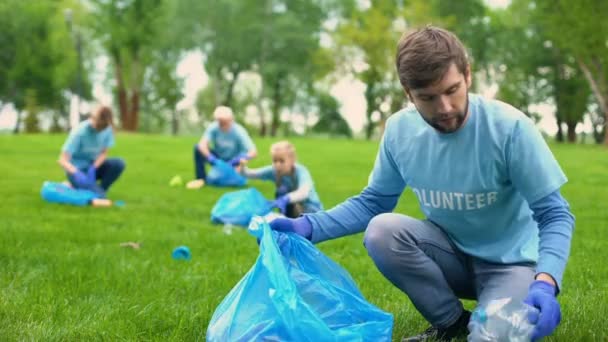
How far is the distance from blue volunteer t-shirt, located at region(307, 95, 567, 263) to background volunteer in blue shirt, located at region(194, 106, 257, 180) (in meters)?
7.02

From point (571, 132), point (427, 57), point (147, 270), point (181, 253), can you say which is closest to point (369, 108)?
point (571, 132)

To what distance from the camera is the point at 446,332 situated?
276 cm

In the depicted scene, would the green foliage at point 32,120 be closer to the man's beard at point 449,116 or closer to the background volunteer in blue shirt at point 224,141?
the background volunteer in blue shirt at point 224,141

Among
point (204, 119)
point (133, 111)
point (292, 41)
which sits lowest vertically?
point (204, 119)

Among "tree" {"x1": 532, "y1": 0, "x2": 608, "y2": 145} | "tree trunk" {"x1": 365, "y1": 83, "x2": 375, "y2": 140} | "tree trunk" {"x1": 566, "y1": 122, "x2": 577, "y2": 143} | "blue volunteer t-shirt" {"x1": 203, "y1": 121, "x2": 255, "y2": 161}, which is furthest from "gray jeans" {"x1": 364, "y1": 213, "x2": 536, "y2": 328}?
"tree trunk" {"x1": 566, "y1": 122, "x2": 577, "y2": 143}

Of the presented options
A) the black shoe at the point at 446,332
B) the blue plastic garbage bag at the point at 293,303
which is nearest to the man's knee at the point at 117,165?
the blue plastic garbage bag at the point at 293,303

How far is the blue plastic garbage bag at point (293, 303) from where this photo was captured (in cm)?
229

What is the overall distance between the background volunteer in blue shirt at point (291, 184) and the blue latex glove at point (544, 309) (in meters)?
4.01

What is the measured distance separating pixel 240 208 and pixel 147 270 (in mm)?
2342

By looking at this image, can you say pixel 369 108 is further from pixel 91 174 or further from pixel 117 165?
pixel 91 174

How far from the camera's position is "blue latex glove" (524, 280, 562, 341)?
198cm

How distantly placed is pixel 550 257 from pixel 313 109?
52739 millimetres

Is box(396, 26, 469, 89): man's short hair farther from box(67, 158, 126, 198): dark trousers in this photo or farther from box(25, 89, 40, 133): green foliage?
box(25, 89, 40, 133): green foliage

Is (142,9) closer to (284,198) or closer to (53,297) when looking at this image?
(284,198)
